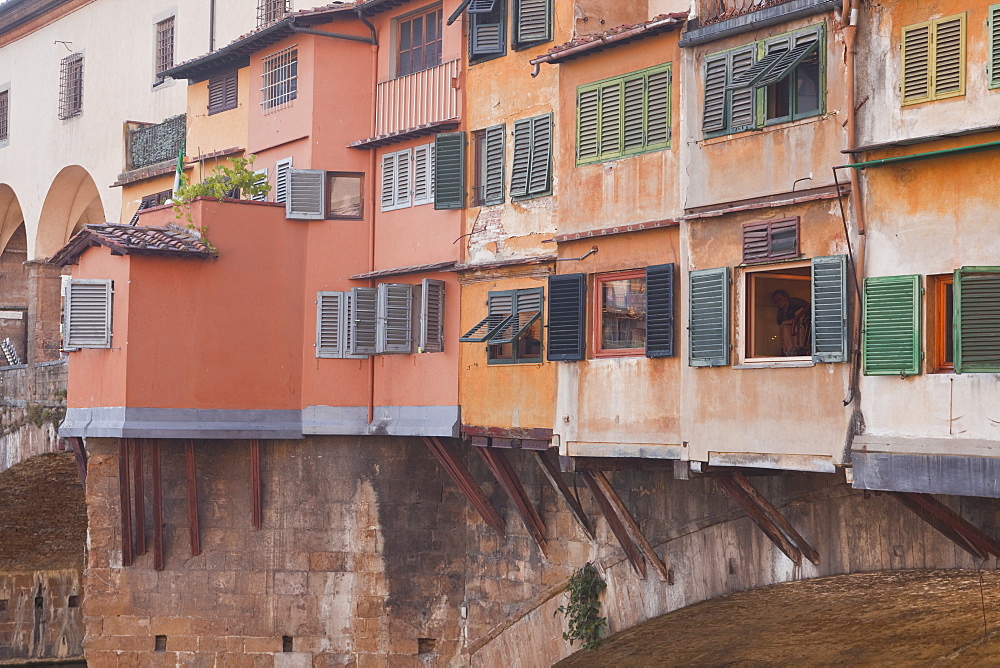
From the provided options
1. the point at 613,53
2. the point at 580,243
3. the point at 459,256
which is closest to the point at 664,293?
the point at 580,243

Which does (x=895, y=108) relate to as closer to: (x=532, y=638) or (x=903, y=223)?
(x=903, y=223)

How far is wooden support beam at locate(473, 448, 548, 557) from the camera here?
20359 mm

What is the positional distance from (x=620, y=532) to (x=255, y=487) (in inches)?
220

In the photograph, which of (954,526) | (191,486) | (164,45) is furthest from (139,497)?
(954,526)

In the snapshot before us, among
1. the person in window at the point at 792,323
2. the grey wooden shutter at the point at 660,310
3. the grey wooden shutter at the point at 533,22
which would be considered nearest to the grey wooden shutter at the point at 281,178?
the grey wooden shutter at the point at 533,22

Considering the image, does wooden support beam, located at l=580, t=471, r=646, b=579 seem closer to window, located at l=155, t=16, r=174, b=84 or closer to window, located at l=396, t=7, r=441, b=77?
window, located at l=396, t=7, r=441, b=77

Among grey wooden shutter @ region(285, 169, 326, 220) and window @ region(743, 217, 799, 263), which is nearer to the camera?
window @ region(743, 217, 799, 263)

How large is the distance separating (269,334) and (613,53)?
6.77 meters

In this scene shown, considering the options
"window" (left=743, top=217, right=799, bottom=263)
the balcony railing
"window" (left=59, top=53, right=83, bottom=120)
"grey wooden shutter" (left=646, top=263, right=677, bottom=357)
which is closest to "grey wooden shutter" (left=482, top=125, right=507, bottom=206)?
the balcony railing

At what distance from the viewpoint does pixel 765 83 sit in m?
15.0

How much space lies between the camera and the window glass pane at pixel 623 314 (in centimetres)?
1727

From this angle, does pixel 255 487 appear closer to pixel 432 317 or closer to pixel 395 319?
pixel 395 319

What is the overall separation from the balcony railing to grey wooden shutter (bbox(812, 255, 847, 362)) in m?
7.14

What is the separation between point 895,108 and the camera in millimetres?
14180
